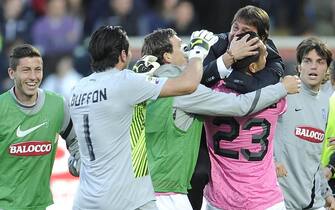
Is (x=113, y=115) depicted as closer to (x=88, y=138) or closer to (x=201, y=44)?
(x=88, y=138)

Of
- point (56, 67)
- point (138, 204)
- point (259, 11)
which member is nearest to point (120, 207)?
point (138, 204)

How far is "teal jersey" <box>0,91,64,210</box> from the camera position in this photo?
7.56 m

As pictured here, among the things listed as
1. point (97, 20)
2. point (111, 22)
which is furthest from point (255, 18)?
point (97, 20)

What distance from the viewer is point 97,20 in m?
16.6

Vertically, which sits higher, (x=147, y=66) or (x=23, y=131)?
(x=147, y=66)

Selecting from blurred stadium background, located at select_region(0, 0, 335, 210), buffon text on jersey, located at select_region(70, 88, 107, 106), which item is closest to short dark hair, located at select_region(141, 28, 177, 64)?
buffon text on jersey, located at select_region(70, 88, 107, 106)

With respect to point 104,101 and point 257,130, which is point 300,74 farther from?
point 104,101

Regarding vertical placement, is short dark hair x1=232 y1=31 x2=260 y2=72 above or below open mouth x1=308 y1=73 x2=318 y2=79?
above

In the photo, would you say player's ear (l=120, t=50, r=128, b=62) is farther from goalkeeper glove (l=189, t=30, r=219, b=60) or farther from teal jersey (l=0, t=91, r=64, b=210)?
teal jersey (l=0, t=91, r=64, b=210)

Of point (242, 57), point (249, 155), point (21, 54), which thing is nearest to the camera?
point (242, 57)

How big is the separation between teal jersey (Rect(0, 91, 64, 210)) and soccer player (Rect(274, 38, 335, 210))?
5.58 ft

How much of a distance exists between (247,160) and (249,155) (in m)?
0.04

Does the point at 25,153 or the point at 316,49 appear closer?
the point at 25,153

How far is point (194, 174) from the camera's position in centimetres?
778
